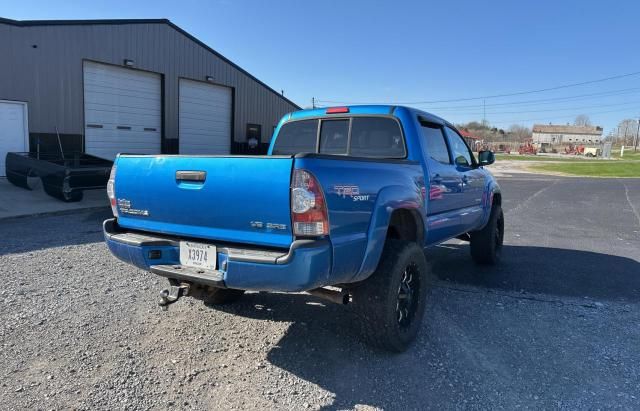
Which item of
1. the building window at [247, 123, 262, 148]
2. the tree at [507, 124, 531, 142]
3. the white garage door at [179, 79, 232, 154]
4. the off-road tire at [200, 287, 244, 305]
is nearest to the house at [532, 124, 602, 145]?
the tree at [507, 124, 531, 142]

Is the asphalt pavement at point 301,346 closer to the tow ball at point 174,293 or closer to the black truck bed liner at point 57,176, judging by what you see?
the tow ball at point 174,293

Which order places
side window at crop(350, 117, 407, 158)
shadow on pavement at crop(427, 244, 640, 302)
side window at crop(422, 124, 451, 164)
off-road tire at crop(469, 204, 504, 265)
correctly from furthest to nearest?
off-road tire at crop(469, 204, 504, 265)
shadow on pavement at crop(427, 244, 640, 302)
side window at crop(422, 124, 451, 164)
side window at crop(350, 117, 407, 158)

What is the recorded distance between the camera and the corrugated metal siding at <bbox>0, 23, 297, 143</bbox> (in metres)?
13.2

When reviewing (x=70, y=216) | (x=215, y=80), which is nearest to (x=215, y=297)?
(x=70, y=216)

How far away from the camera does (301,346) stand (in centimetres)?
381

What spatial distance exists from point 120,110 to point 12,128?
3.53 meters

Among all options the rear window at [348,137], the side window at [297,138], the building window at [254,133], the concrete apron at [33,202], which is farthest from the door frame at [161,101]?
the rear window at [348,137]

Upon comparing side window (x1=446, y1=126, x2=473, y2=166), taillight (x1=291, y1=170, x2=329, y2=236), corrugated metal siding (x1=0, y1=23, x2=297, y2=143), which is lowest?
taillight (x1=291, y1=170, x2=329, y2=236)

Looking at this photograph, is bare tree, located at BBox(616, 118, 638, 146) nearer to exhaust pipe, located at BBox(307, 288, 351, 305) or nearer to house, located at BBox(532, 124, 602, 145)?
house, located at BBox(532, 124, 602, 145)

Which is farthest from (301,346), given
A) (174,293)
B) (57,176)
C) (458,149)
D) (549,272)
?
(57,176)

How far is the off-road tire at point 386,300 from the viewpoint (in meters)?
3.44

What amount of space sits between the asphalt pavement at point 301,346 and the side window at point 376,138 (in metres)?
1.61

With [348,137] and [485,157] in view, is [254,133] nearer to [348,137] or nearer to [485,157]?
[485,157]

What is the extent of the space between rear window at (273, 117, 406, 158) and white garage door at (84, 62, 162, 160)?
41.0 feet
